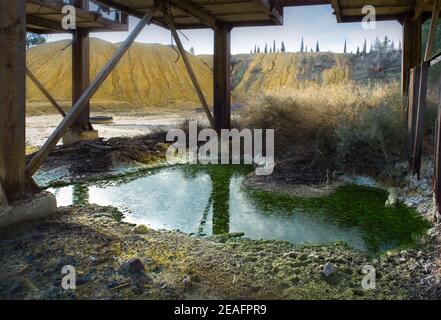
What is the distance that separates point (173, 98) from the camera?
44.3 meters

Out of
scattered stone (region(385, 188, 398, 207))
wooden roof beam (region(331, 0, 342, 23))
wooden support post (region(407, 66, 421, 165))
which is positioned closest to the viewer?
scattered stone (region(385, 188, 398, 207))

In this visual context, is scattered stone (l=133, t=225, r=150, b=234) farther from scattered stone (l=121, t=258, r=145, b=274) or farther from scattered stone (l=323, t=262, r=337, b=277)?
scattered stone (l=323, t=262, r=337, b=277)

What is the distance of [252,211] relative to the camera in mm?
5812

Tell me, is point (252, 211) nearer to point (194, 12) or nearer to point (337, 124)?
point (337, 124)

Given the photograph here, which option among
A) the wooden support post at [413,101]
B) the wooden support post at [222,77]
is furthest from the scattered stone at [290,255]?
the wooden support post at [222,77]

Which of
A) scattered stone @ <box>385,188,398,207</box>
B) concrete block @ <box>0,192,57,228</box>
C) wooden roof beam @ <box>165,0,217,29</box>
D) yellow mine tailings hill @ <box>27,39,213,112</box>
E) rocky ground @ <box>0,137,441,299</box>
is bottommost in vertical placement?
rocky ground @ <box>0,137,441,299</box>

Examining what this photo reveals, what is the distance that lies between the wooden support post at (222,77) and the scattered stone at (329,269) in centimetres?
789

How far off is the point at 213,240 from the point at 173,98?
40663 mm

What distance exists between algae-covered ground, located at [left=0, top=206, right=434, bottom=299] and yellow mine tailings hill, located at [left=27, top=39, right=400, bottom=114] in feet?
113

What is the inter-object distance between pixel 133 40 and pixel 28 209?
3.24 m

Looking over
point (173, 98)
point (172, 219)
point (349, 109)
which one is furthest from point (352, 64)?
point (172, 219)

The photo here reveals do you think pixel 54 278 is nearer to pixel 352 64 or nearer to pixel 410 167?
pixel 410 167

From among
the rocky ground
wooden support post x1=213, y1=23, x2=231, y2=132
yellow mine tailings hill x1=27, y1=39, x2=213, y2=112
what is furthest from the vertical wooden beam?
yellow mine tailings hill x1=27, y1=39, x2=213, y2=112

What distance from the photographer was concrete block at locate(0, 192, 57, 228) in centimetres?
427
